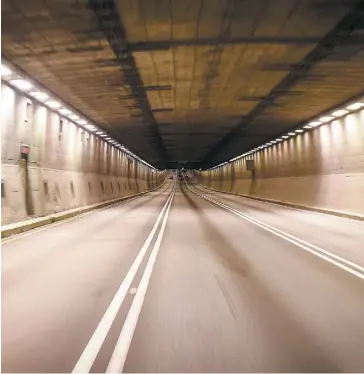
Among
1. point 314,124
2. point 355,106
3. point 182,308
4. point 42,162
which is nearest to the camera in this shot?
point 182,308

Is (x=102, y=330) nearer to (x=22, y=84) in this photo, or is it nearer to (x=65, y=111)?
(x=22, y=84)

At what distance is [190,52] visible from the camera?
11086 millimetres

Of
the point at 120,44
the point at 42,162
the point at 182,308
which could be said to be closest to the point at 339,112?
the point at 120,44

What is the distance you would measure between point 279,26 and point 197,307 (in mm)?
7015

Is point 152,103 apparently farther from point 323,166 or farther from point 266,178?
point 266,178

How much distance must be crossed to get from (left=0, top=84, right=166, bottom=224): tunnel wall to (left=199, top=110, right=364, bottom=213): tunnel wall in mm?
14652

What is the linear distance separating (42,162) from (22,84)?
15.2 ft

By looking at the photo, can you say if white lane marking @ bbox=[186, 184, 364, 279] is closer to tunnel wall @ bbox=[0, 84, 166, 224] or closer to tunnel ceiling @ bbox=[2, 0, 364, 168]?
tunnel ceiling @ bbox=[2, 0, 364, 168]

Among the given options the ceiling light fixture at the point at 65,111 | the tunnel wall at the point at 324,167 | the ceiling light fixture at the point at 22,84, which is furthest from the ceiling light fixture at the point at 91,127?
the tunnel wall at the point at 324,167

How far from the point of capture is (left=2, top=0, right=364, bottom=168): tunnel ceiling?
841 cm

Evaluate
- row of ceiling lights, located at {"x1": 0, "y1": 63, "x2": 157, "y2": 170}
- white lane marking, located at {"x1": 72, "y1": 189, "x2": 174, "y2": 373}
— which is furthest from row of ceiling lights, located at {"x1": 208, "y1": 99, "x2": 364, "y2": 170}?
white lane marking, located at {"x1": 72, "y1": 189, "x2": 174, "y2": 373}

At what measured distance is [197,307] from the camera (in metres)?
5.29

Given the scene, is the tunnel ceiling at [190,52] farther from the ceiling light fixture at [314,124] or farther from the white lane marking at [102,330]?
the white lane marking at [102,330]

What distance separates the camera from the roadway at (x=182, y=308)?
12.1 feet
